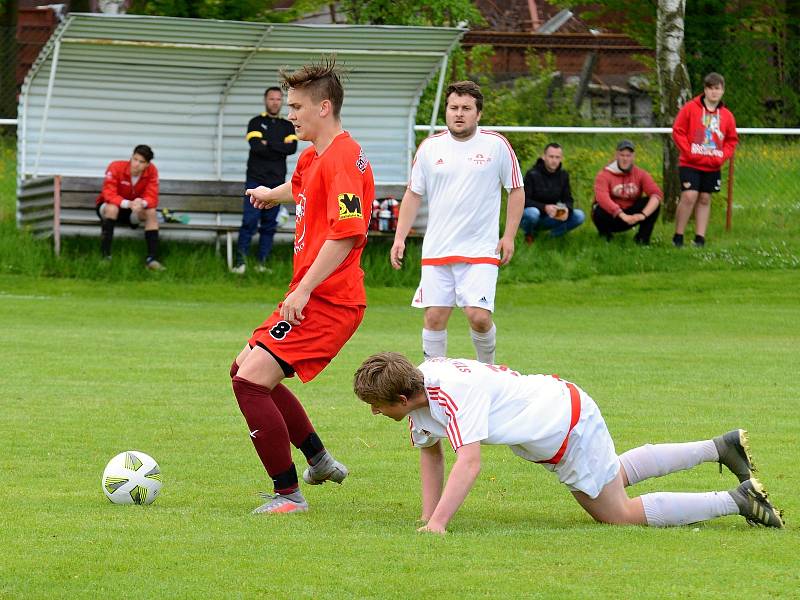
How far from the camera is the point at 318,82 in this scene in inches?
267

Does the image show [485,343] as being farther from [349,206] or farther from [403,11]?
[403,11]

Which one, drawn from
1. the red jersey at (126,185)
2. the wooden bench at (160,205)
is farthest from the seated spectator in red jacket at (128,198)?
the wooden bench at (160,205)

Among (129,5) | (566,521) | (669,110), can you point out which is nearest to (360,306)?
(566,521)

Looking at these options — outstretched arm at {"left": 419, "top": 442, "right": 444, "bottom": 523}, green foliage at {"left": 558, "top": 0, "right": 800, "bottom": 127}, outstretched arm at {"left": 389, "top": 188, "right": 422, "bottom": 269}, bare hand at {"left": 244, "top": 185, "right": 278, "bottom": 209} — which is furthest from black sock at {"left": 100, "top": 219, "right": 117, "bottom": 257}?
outstretched arm at {"left": 419, "top": 442, "right": 444, "bottom": 523}

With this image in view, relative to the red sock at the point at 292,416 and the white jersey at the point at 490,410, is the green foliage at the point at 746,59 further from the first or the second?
the white jersey at the point at 490,410

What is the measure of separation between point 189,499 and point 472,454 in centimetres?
176

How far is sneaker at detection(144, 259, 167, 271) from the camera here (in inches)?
756

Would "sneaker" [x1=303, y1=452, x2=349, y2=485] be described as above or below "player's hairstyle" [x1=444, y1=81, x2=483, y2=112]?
below

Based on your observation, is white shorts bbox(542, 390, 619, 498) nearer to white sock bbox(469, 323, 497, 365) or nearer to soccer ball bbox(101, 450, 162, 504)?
soccer ball bbox(101, 450, 162, 504)

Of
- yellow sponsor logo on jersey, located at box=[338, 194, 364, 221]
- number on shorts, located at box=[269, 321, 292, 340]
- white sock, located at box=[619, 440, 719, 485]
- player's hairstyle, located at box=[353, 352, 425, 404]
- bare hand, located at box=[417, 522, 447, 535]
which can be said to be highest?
yellow sponsor logo on jersey, located at box=[338, 194, 364, 221]

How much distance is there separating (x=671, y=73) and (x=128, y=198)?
884cm

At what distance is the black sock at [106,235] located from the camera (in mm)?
18633

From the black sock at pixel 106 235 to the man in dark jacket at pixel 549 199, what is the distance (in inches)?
224

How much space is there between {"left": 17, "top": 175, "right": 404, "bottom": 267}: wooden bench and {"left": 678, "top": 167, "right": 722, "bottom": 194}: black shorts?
4.03 meters
